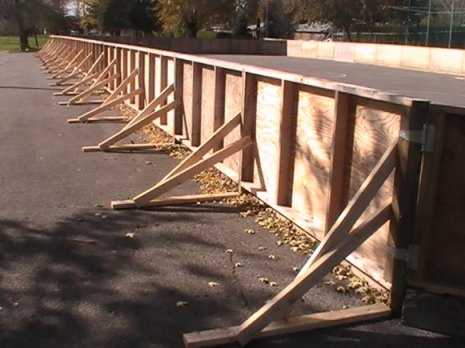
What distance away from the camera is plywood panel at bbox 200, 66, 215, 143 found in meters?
8.69

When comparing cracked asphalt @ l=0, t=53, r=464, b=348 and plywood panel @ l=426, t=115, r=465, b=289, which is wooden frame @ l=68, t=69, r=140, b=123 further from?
plywood panel @ l=426, t=115, r=465, b=289

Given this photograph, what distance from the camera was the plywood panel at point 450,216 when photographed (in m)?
4.12

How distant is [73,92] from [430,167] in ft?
55.8

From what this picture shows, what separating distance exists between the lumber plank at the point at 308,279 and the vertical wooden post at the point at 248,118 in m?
2.92

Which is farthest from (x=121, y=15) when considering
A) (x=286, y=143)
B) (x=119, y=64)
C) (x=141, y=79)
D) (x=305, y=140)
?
(x=305, y=140)

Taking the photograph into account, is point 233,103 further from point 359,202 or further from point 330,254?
point 330,254

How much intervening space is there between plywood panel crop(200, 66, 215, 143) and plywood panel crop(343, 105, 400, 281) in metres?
3.73

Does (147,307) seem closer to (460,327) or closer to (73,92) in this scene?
(460,327)

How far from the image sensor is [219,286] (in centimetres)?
463

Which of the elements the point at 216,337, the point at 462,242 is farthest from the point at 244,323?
the point at 462,242

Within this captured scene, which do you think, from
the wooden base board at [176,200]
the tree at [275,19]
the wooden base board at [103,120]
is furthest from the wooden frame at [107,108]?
the tree at [275,19]

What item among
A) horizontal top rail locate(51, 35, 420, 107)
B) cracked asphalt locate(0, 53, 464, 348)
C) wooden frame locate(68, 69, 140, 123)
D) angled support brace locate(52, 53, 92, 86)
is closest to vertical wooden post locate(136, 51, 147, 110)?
wooden frame locate(68, 69, 140, 123)

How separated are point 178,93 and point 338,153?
5597 mm

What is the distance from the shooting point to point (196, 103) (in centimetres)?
941
